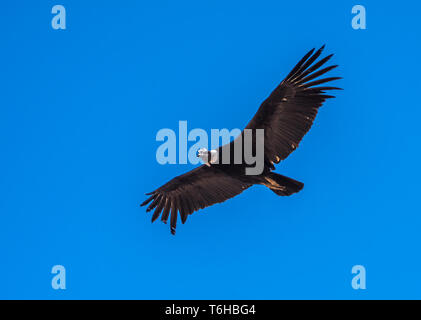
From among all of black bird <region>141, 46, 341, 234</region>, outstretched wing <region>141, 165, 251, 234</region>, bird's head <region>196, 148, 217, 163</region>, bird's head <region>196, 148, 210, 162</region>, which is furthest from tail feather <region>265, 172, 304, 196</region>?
bird's head <region>196, 148, 210, 162</region>

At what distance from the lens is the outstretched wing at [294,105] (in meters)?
14.6

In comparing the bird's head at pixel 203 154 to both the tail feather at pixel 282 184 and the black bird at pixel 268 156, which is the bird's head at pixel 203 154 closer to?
the black bird at pixel 268 156

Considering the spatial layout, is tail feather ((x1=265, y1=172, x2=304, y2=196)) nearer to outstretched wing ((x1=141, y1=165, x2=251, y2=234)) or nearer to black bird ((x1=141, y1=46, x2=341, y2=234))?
black bird ((x1=141, y1=46, x2=341, y2=234))

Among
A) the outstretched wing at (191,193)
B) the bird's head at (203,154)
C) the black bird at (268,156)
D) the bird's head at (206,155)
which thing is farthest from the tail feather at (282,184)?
the bird's head at (203,154)

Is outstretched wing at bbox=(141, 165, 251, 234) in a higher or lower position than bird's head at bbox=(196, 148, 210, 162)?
lower

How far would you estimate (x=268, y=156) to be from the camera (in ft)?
51.0

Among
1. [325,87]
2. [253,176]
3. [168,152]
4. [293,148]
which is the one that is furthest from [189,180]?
[325,87]

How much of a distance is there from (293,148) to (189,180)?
10.9 feet

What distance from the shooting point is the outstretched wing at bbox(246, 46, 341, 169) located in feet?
47.8

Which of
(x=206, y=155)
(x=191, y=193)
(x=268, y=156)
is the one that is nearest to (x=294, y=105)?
(x=268, y=156)

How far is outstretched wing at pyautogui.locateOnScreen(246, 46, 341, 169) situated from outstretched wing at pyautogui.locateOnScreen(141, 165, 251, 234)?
7.28ft

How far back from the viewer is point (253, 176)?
51.3ft

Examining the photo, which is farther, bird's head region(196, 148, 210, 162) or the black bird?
bird's head region(196, 148, 210, 162)

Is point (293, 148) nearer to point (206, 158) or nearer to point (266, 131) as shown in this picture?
point (266, 131)
